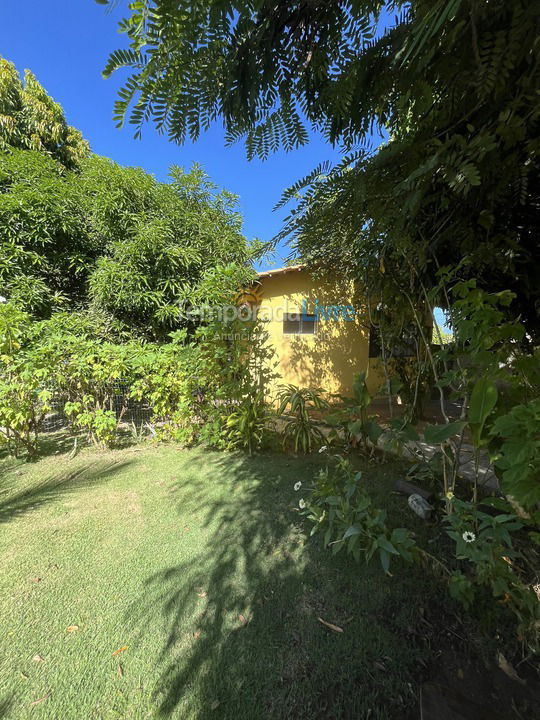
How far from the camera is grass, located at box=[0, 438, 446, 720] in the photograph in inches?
44.5

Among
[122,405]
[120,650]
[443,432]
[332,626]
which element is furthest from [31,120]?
[332,626]

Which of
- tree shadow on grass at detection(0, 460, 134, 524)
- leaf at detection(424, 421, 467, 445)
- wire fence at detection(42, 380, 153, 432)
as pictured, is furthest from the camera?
wire fence at detection(42, 380, 153, 432)

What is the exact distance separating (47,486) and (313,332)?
18.0 feet

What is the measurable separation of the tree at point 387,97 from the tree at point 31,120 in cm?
678

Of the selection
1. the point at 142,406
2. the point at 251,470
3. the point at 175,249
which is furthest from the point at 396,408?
the point at 175,249

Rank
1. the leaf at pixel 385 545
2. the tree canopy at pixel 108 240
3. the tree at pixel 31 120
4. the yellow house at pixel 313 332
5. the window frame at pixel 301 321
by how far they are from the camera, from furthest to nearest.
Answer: the window frame at pixel 301 321 → the yellow house at pixel 313 332 → the tree at pixel 31 120 → the tree canopy at pixel 108 240 → the leaf at pixel 385 545

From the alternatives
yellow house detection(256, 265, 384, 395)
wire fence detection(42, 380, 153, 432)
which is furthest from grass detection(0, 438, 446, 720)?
yellow house detection(256, 265, 384, 395)

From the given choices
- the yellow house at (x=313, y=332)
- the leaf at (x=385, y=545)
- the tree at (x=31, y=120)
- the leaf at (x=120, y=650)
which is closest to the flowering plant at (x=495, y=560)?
the leaf at (x=385, y=545)

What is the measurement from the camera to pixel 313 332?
261 inches

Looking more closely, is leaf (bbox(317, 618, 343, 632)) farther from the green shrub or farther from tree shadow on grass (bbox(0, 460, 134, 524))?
tree shadow on grass (bbox(0, 460, 134, 524))

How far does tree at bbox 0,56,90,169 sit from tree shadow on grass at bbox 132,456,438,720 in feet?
25.8

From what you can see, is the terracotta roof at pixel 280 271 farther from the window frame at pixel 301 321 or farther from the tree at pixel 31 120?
the tree at pixel 31 120

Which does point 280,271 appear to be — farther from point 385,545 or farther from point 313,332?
point 385,545

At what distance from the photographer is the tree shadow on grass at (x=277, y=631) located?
43.9 inches
